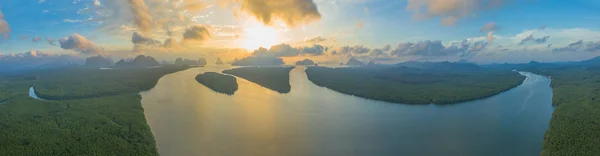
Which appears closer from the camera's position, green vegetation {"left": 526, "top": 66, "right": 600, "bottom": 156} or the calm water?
green vegetation {"left": 526, "top": 66, "right": 600, "bottom": 156}

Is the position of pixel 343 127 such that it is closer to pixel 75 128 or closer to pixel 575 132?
pixel 575 132

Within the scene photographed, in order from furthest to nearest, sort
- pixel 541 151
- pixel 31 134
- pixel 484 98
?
pixel 484 98 < pixel 31 134 < pixel 541 151

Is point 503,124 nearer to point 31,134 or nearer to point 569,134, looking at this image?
point 569,134

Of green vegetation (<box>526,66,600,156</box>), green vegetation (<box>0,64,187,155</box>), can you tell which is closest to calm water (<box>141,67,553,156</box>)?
green vegetation (<box>526,66,600,156</box>)

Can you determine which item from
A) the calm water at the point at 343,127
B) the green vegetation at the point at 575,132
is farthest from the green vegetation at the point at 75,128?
the green vegetation at the point at 575,132

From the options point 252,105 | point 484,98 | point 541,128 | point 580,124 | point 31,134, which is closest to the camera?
point 31,134

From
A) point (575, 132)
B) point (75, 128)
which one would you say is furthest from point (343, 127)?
point (75, 128)

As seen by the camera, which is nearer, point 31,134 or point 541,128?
point 31,134

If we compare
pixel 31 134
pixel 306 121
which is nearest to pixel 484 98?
pixel 306 121

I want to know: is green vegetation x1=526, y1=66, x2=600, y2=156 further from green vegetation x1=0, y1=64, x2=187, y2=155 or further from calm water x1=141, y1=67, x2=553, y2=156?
green vegetation x1=0, y1=64, x2=187, y2=155
